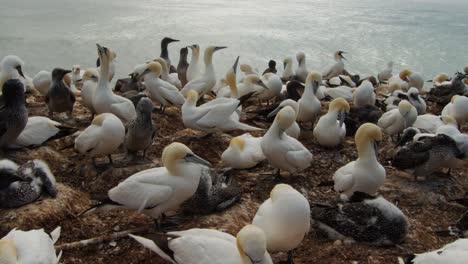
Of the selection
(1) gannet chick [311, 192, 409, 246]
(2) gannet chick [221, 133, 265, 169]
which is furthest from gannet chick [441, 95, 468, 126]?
(1) gannet chick [311, 192, 409, 246]

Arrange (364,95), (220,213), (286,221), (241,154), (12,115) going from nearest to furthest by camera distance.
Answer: (286,221), (220,213), (12,115), (241,154), (364,95)

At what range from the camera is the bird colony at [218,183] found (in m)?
4.47

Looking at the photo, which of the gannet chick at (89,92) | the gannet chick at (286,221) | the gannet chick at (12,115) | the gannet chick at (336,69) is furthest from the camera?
the gannet chick at (336,69)

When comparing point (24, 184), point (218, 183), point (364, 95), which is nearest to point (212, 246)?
point (218, 183)

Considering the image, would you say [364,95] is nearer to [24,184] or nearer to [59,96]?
[59,96]

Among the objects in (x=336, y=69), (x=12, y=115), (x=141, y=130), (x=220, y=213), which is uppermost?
(x=12, y=115)

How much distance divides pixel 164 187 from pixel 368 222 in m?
1.95

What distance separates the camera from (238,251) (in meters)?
3.95

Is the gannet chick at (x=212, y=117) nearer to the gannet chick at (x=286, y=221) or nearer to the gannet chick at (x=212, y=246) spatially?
the gannet chick at (x=286, y=221)

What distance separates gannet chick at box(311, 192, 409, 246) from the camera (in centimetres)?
502

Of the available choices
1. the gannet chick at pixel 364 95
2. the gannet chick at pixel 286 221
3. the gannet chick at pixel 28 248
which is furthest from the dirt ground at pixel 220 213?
the gannet chick at pixel 364 95

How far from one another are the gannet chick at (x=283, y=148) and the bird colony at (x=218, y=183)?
0.01 meters

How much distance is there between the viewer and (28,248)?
392 cm

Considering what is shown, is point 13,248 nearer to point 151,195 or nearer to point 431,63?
point 151,195
